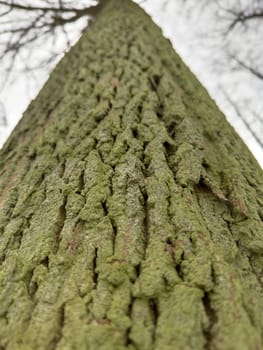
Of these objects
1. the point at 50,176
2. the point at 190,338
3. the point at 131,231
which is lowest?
the point at 190,338

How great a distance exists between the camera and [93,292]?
0.99 meters

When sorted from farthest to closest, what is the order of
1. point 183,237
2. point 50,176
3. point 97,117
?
1. point 97,117
2. point 50,176
3. point 183,237

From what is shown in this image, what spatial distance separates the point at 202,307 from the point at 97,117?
1168 millimetres

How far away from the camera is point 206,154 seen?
1622 millimetres

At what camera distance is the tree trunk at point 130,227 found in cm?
90

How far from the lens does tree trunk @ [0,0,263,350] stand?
0.90 meters

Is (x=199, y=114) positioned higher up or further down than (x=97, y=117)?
further down

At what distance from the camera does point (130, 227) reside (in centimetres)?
118

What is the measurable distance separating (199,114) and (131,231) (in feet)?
3.64

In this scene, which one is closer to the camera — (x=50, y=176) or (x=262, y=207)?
(x=262, y=207)

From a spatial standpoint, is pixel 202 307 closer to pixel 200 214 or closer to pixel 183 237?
pixel 183 237

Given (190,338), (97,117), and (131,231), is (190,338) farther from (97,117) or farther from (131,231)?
(97,117)

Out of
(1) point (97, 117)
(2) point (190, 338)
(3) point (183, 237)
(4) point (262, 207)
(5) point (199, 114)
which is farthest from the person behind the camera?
(5) point (199, 114)

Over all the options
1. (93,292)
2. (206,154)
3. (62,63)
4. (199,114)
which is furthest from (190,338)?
(62,63)
